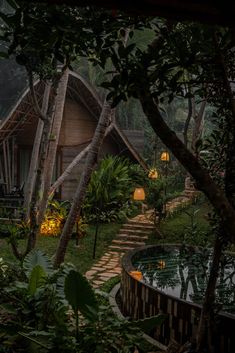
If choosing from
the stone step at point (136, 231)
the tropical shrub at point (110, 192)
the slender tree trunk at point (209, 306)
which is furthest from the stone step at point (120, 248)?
the slender tree trunk at point (209, 306)

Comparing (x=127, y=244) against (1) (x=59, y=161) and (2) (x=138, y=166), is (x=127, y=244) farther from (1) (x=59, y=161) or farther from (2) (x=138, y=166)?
(1) (x=59, y=161)

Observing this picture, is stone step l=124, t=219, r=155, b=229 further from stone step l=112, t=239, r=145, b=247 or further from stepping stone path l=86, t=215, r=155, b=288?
stone step l=112, t=239, r=145, b=247

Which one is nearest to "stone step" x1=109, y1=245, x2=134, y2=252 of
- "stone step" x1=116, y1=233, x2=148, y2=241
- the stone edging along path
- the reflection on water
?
the stone edging along path

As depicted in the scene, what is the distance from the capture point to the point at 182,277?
801 cm

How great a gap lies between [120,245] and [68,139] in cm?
558

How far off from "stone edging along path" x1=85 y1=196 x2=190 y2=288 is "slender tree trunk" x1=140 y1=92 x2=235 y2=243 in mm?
5838

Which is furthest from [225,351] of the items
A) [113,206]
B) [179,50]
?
[113,206]

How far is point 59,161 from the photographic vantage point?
16.5 meters

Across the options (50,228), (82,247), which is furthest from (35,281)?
(50,228)

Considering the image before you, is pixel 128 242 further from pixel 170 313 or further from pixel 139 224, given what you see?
pixel 170 313

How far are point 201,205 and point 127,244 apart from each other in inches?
223

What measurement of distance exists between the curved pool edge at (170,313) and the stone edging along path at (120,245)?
1.88 meters

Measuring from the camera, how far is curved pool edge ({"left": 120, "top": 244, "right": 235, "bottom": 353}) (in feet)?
15.5

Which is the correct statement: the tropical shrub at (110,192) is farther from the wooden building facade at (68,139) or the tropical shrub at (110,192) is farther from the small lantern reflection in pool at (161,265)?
the small lantern reflection in pool at (161,265)
